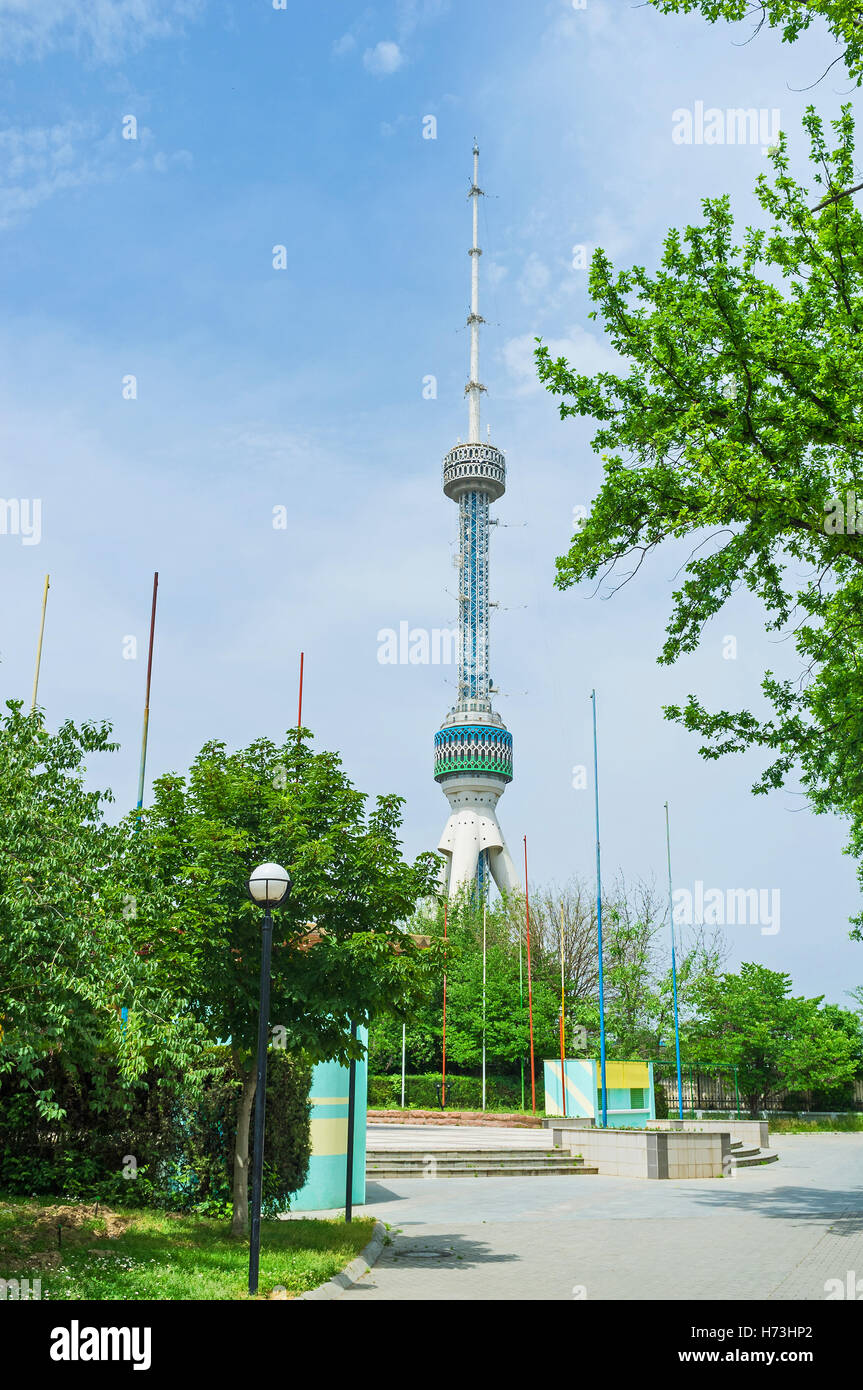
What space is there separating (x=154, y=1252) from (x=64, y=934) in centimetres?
492

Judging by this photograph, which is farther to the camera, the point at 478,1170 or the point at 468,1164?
the point at 468,1164

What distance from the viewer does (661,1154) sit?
24984 millimetres

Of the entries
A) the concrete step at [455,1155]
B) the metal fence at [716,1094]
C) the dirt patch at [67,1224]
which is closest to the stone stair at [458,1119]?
the metal fence at [716,1094]

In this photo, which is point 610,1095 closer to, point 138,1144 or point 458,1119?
point 458,1119

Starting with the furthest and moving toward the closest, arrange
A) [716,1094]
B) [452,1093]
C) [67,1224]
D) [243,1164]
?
[716,1094], [452,1093], [243,1164], [67,1224]

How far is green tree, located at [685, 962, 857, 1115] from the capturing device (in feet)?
149

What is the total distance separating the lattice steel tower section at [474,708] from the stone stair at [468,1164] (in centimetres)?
7535

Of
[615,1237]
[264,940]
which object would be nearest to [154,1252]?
[264,940]

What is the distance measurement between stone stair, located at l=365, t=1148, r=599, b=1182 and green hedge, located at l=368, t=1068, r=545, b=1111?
21.3 metres

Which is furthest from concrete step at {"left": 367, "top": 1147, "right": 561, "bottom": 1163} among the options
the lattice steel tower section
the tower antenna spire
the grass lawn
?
the tower antenna spire

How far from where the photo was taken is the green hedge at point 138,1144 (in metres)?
15.4

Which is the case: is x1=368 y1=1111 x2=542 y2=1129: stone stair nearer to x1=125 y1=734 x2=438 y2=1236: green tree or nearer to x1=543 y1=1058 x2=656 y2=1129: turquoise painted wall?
x1=543 y1=1058 x2=656 y2=1129: turquoise painted wall

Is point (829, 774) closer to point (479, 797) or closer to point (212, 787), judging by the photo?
point (212, 787)

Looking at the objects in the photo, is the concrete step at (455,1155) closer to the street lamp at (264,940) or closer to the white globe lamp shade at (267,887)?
the street lamp at (264,940)
